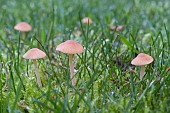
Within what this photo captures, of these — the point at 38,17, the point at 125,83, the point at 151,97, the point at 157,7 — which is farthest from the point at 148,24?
the point at 151,97

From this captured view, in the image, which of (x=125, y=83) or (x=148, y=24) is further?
(x=148, y=24)

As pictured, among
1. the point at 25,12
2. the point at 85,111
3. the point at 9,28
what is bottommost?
the point at 85,111

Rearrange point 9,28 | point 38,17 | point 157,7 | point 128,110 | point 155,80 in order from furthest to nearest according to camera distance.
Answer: point 157,7, point 38,17, point 9,28, point 155,80, point 128,110

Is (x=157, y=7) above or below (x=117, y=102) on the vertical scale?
above

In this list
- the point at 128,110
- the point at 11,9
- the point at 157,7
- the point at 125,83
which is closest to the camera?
the point at 128,110

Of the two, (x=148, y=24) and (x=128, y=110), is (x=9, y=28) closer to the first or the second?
(x=148, y=24)

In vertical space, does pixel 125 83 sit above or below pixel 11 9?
below

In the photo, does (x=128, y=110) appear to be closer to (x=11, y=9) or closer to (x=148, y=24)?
(x=148, y=24)

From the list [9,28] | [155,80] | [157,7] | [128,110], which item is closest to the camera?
[128,110]

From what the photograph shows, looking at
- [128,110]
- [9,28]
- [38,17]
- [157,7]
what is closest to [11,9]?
[38,17]
